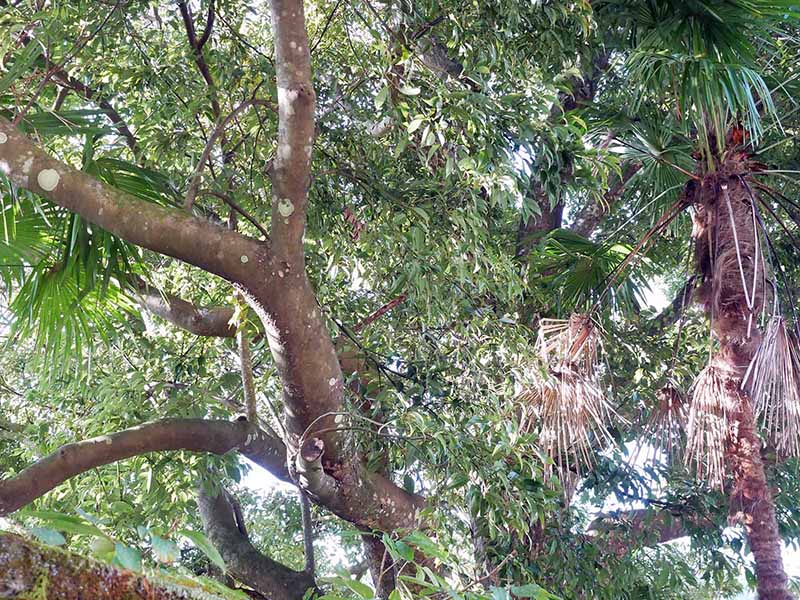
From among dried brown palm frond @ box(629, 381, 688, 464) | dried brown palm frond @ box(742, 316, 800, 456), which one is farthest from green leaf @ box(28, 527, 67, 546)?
dried brown palm frond @ box(629, 381, 688, 464)

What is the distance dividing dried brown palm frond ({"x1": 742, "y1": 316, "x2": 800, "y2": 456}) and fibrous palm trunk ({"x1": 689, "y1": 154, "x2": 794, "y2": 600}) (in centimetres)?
9

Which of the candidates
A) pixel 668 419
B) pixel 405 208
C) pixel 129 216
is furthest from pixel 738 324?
pixel 129 216

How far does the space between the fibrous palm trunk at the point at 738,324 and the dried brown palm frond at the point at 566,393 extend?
1.75 ft

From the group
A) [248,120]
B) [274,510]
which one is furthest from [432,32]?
[274,510]

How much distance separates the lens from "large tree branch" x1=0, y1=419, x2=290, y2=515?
2.81 metres

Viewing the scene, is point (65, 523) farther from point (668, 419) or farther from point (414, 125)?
point (668, 419)

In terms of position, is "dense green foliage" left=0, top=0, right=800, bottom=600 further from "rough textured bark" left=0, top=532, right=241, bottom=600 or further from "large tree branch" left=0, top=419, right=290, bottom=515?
"rough textured bark" left=0, top=532, right=241, bottom=600

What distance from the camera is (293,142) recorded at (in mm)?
2600

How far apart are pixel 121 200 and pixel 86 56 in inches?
43.8

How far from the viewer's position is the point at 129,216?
2.45 metres

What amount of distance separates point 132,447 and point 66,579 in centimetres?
254

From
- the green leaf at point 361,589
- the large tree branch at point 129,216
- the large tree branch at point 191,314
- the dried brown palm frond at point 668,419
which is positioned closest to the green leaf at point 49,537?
the green leaf at point 361,589

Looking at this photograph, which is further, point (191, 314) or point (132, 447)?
point (191, 314)

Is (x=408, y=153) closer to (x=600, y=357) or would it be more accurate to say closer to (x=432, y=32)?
(x=432, y=32)
